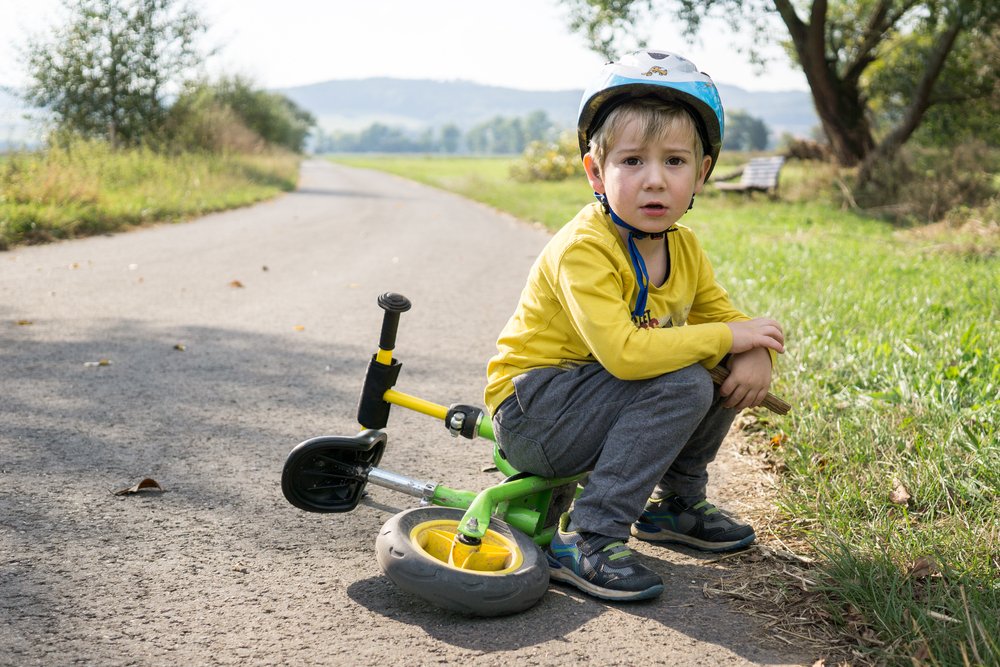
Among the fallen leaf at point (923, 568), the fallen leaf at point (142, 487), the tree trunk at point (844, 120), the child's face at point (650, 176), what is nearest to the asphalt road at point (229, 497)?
the fallen leaf at point (142, 487)

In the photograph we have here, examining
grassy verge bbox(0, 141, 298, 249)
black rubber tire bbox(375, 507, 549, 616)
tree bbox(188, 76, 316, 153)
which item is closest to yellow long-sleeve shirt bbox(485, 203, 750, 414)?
black rubber tire bbox(375, 507, 549, 616)

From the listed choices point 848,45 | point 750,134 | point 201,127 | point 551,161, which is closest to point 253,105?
point 201,127

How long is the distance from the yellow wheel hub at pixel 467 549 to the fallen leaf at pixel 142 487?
113 cm

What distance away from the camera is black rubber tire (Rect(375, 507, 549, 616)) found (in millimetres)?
2389

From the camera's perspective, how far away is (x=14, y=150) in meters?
14.7

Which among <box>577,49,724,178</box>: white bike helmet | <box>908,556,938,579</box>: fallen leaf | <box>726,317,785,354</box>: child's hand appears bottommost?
<box>908,556,938,579</box>: fallen leaf

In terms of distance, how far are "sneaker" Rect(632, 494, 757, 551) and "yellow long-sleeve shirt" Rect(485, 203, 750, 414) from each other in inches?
22.7

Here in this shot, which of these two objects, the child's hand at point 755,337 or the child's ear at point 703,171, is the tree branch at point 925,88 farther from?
the child's hand at point 755,337

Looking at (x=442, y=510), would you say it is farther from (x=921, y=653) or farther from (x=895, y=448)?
(x=895, y=448)

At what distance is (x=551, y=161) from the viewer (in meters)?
30.6

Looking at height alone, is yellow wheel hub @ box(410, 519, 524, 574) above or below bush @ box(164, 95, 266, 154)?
below

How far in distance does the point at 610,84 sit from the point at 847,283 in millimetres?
4905

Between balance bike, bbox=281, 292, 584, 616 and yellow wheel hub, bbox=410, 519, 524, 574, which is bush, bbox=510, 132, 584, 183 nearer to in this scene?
balance bike, bbox=281, 292, 584, 616

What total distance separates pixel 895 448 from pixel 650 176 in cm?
146
